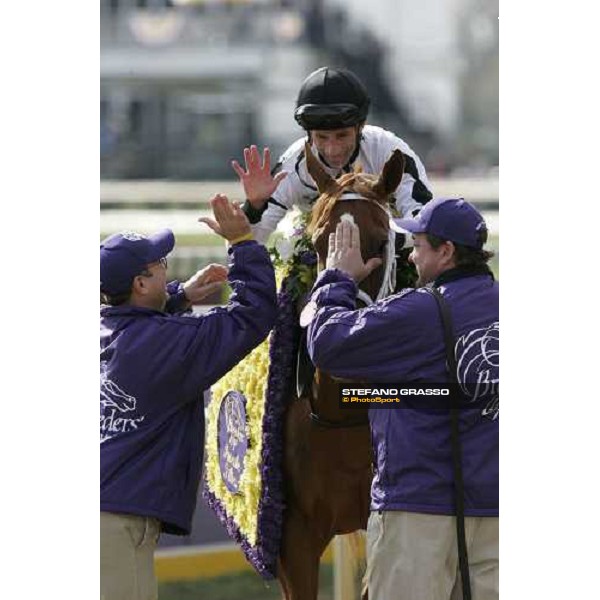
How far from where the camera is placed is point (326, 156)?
3.39 m

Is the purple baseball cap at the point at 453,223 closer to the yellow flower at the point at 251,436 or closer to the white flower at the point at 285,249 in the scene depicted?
the white flower at the point at 285,249

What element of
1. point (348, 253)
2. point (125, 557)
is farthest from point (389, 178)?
point (125, 557)

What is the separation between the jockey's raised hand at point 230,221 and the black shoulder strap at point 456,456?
0.48m

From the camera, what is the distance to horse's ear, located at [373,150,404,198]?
3.06 m

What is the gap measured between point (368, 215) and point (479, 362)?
0.45 m

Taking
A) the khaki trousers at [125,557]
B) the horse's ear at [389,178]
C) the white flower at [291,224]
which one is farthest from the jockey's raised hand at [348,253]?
the khaki trousers at [125,557]

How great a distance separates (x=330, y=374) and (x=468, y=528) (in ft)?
1.44

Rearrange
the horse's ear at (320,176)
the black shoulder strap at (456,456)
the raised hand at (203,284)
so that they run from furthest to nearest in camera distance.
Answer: the raised hand at (203,284)
the horse's ear at (320,176)
the black shoulder strap at (456,456)

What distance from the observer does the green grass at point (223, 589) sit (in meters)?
3.92

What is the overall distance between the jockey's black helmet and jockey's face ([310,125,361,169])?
2 cm

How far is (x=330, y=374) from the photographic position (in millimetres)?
2930
